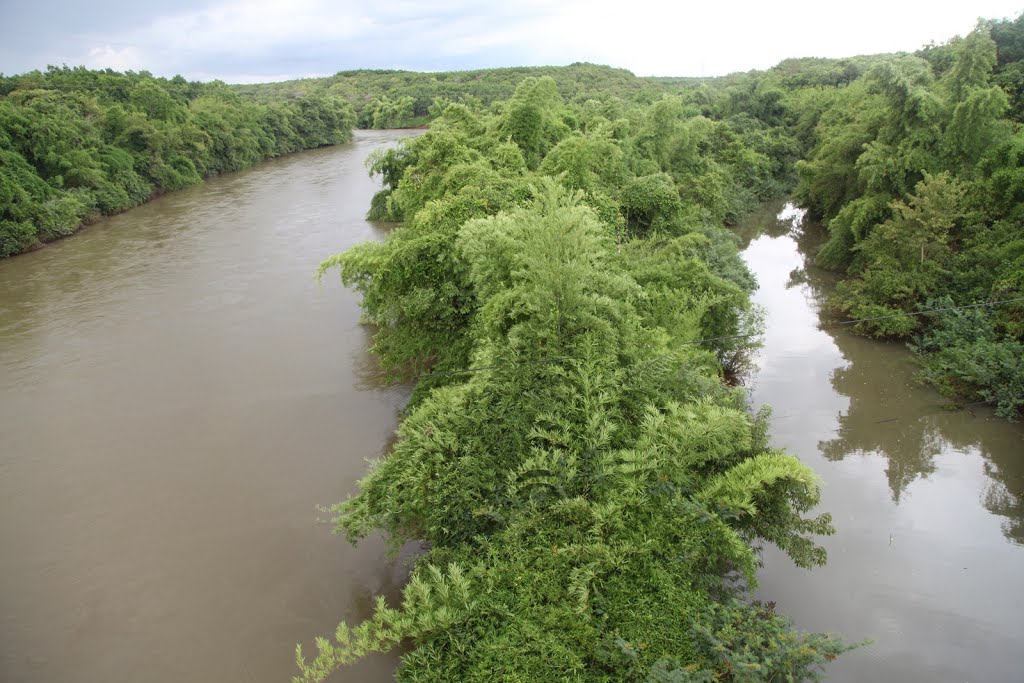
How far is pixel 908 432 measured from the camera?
32.7 ft

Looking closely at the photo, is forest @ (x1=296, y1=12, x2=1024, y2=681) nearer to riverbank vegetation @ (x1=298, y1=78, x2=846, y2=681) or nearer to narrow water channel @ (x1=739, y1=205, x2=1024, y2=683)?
riverbank vegetation @ (x1=298, y1=78, x2=846, y2=681)

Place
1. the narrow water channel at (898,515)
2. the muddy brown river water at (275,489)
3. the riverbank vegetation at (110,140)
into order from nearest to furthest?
the narrow water channel at (898,515) < the muddy brown river water at (275,489) < the riverbank vegetation at (110,140)

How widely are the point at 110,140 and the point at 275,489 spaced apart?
1275 inches

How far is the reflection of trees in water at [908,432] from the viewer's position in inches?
344

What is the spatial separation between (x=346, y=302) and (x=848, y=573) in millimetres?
13691

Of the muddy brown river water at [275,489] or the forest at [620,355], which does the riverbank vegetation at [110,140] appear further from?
the muddy brown river water at [275,489]

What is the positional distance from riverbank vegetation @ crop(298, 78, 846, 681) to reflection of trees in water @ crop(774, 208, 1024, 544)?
133 inches

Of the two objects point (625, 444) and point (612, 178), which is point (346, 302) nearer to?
point (612, 178)

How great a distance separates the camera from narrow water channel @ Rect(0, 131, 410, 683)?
7.01 metres

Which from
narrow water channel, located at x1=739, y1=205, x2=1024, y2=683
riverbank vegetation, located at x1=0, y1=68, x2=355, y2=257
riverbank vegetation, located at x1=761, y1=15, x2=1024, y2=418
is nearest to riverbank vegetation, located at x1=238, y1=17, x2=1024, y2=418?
riverbank vegetation, located at x1=761, y1=15, x2=1024, y2=418

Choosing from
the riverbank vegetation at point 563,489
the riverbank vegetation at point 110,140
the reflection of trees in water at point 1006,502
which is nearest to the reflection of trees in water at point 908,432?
the reflection of trees in water at point 1006,502

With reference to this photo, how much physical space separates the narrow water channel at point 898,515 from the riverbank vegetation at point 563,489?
99 cm

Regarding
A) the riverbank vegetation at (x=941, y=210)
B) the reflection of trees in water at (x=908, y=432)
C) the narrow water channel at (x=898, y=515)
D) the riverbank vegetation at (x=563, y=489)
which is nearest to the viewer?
the riverbank vegetation at (x=563, y=489)

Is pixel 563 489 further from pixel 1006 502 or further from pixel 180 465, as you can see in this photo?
pixel 180 465
